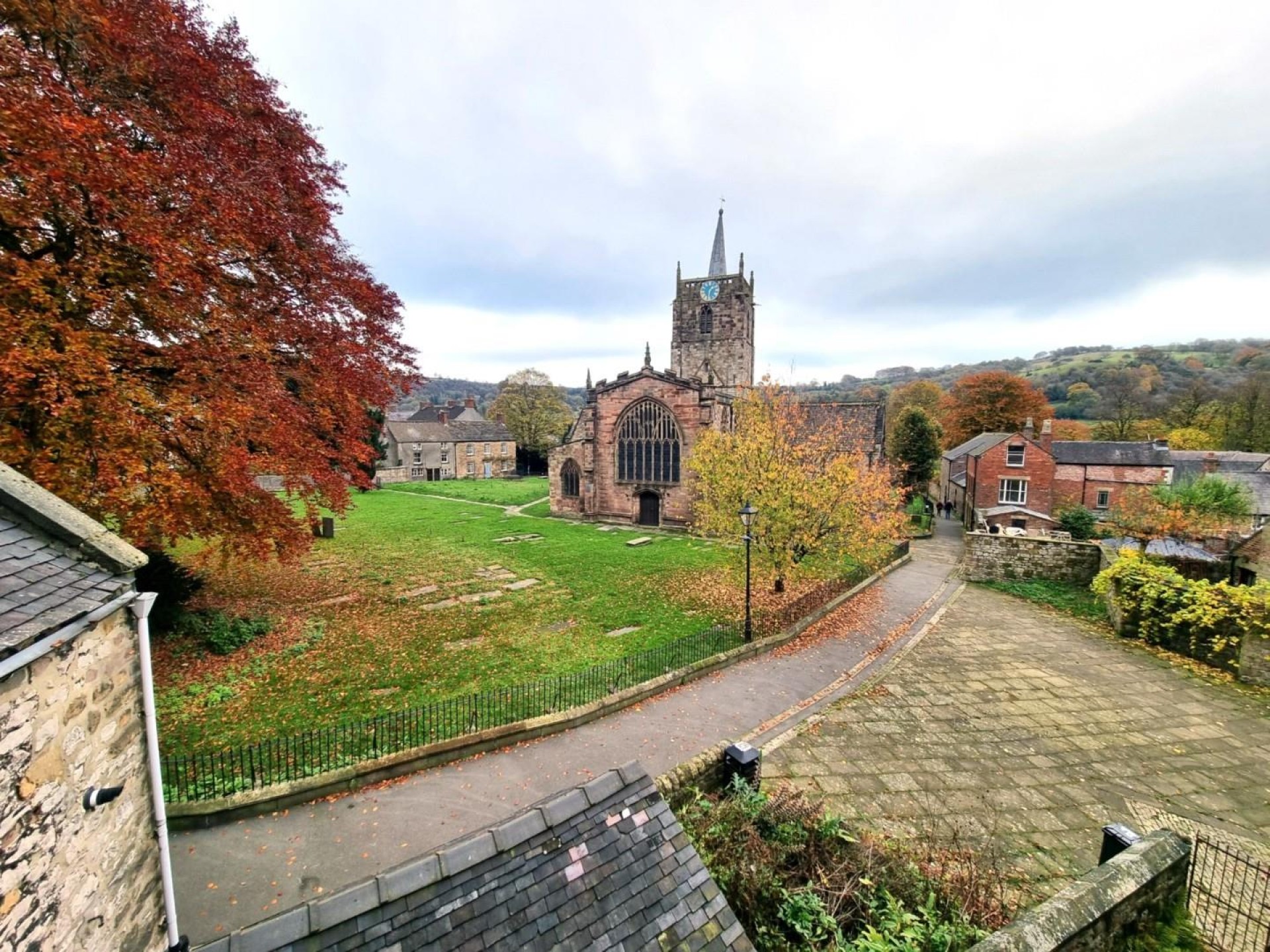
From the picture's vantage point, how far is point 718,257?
47.4 metres

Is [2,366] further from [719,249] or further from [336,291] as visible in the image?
[719,249]

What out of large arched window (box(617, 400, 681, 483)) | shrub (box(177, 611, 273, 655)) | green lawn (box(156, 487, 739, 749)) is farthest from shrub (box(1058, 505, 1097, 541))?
shrub (box(177, 611, 273, 655))

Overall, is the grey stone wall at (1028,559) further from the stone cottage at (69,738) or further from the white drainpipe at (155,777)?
the stone cottage at (69,738)

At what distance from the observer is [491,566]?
69.4 ft

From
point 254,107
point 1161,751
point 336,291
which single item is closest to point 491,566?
point 336,291

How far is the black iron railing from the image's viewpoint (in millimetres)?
7648

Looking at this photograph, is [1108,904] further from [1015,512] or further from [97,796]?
[1015,512]

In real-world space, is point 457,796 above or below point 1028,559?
below

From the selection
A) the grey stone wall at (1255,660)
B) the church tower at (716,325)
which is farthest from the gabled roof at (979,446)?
the grey stone wall at (1255,660)

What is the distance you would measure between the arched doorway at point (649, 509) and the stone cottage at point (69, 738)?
92.9 ft

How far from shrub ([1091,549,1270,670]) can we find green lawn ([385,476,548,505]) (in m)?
34.3

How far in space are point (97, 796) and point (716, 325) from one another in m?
46.3

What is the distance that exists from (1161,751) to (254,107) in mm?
22665

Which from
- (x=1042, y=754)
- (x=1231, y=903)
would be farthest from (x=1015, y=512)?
(x=1231, y=903)
